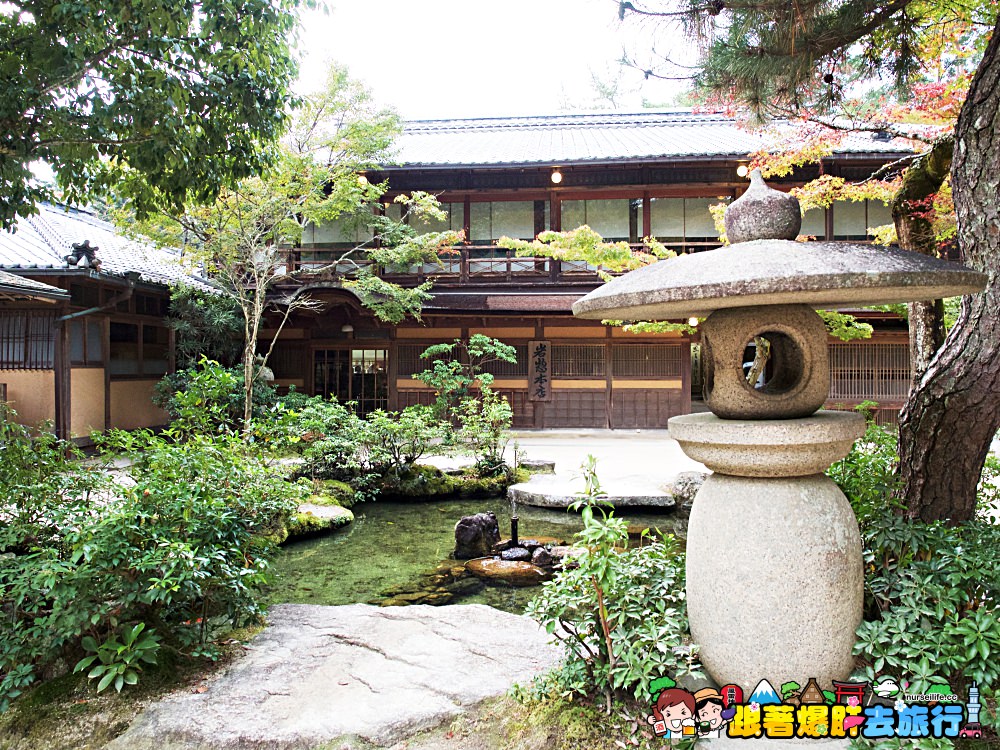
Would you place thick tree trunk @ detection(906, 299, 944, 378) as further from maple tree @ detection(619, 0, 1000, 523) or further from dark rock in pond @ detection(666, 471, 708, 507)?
dark rock in pond @ detection(666, 471, 708, 507)

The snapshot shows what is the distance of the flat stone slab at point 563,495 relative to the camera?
8.02 m

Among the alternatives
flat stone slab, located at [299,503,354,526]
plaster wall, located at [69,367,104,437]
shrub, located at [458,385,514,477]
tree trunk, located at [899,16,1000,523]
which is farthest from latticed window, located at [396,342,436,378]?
tree trunk, located at [899,16,1000,523]

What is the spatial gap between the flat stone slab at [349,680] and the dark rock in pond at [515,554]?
2234 mm

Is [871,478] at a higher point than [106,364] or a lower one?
lower

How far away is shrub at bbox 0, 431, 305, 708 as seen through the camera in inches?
114

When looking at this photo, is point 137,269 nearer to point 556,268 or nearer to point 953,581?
point 556,268

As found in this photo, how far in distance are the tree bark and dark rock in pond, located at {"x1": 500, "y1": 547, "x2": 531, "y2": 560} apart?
3827 millimetres

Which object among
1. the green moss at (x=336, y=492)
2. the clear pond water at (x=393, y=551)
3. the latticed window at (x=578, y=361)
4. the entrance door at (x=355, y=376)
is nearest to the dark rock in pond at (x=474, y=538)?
the clear pond water at (x=393, y=551)

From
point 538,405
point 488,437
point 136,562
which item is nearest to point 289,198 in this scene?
point 488,437

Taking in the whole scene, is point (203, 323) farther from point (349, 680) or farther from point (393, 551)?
point (349, 680)

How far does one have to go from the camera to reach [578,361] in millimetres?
15086

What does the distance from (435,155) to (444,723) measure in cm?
1621

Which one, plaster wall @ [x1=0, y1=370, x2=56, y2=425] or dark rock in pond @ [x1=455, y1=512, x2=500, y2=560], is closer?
dark rock in pond @ [x1=455, y1=512, x2=500, y2=560]

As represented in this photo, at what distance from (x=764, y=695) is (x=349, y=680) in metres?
1.94
